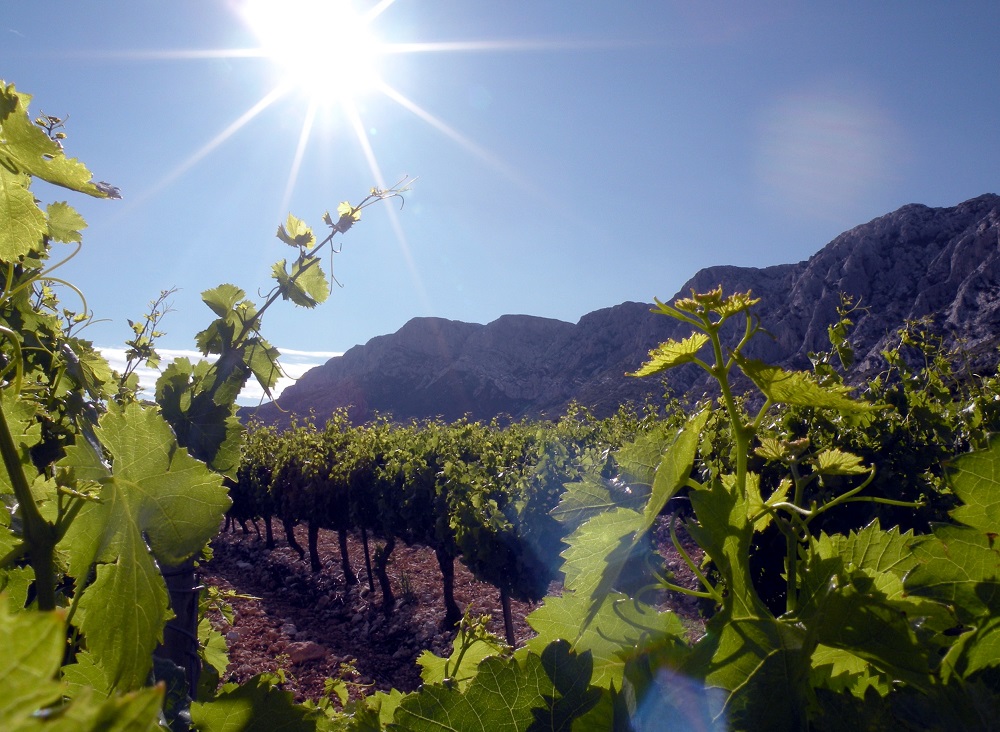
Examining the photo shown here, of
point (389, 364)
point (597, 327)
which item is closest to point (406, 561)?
point (597, 327)

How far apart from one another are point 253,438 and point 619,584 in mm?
16600

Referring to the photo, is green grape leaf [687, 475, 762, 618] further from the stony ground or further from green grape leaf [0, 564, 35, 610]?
the stony ground

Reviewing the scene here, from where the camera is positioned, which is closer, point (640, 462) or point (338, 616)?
point (640, 462)

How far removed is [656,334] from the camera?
185 feet

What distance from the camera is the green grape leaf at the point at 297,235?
7.60ft

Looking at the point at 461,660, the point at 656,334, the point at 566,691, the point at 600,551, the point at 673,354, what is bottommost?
A: the point at 461,660

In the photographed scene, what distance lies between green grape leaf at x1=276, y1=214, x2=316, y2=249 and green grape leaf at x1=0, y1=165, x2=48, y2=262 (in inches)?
59.6

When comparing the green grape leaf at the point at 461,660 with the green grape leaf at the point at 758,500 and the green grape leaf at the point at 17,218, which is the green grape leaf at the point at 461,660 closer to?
the green grape leaf at the point at 758,500

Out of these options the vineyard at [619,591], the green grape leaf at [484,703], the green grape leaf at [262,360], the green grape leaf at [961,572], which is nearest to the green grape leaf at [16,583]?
the vineyard at [619,591]

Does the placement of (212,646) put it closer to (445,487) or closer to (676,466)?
(676,466)

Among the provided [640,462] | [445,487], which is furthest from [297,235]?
[445,487]

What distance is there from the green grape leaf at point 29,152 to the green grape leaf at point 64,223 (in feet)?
3.22

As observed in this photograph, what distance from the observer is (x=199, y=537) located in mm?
910

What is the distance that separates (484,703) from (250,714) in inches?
17.5
